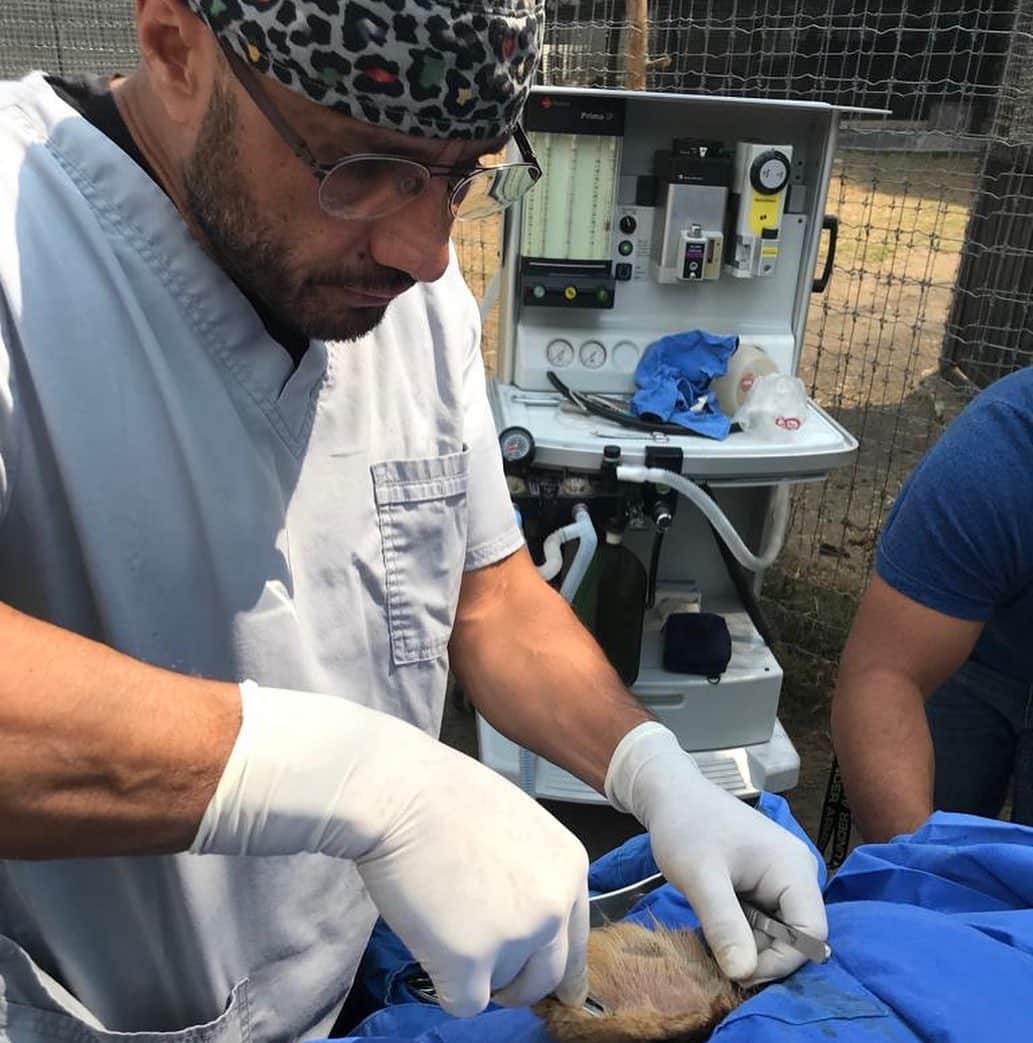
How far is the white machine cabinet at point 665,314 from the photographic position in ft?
9.16

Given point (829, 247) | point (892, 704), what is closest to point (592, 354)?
point (829, 247)

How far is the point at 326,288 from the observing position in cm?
112

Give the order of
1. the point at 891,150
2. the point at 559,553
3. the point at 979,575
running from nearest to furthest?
the point at 979,575
the point at 559,553
the point at 891,150

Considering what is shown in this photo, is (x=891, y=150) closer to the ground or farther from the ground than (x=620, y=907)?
farther from the ground

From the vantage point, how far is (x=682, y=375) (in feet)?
10.1

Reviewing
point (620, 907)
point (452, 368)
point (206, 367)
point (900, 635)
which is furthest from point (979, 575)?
point (206, 367)

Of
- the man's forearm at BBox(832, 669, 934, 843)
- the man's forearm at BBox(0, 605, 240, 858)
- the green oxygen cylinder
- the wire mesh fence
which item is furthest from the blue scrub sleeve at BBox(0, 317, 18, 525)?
the wire mesh fence

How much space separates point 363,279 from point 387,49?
26cm

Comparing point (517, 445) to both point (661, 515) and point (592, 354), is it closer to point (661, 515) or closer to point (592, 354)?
point (661, 515)

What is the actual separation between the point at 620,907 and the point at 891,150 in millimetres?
4845

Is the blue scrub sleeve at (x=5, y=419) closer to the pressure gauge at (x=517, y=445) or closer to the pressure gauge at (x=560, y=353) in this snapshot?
the pressure gauge at (x=517, y=445)

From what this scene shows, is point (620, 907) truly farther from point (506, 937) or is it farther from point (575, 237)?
point (575, 237)

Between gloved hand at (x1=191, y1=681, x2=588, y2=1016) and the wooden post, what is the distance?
137 inches

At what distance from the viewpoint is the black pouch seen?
306 cm
